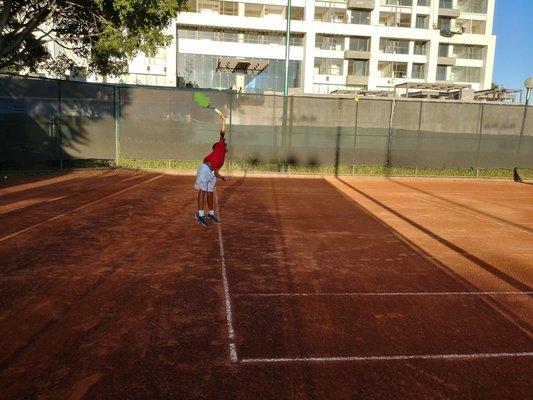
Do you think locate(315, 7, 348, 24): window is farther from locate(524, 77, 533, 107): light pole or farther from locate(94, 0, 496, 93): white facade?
locate(524, 77, 533, 107): light pole

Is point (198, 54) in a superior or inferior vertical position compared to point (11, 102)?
superior

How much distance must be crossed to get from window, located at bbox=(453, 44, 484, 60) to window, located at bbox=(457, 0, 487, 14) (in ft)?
18.2

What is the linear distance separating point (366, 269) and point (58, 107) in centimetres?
1474

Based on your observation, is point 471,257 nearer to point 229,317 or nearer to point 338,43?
point 229,317

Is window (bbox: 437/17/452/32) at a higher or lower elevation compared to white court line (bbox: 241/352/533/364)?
higher

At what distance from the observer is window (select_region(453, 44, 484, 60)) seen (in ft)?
219

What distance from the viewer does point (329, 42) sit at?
60094mm

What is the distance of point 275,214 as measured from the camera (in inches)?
428

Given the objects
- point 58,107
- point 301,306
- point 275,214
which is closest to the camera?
point 301,306

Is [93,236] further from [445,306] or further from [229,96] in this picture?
[229,96]

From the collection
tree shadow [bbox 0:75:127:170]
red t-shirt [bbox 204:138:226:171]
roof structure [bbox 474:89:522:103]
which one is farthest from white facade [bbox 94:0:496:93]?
red t-shirt [bbox 204:138:226:171]

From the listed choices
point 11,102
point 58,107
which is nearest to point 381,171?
point 58,107

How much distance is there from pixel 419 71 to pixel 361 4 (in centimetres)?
1331

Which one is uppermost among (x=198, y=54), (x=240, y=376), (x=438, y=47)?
(x=438, y=47)
